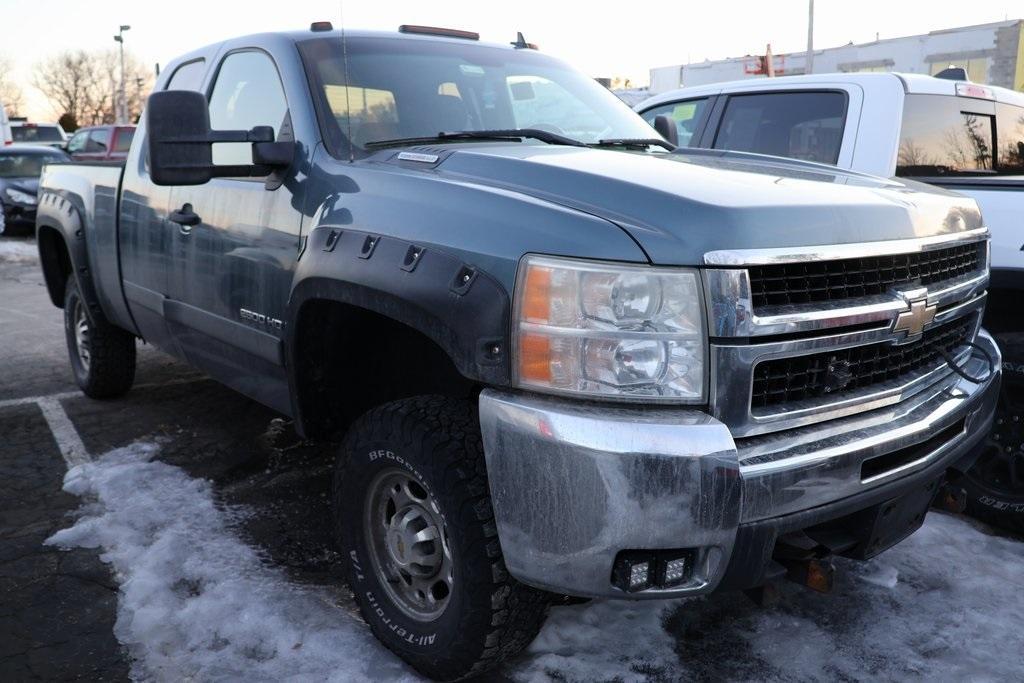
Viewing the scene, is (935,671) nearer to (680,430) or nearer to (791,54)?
(680,430)

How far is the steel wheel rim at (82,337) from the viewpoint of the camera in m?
5.55

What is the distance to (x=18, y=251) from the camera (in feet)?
45.8

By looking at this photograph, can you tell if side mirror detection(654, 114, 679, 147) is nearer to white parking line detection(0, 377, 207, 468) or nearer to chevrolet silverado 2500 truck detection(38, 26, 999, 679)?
chevrolet silverado 2500 truck detection(38, 26, 999, 679)

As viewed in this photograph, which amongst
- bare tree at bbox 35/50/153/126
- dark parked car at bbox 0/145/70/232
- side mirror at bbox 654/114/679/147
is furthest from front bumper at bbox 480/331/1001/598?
bare tree at bbox 35/50/153/126

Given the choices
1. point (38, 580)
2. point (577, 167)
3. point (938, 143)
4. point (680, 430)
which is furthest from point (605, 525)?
point (938, 143)

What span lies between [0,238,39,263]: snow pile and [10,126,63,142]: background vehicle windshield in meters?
13.6

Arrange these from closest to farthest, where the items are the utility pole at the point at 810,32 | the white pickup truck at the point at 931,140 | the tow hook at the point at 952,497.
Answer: the tow hook at the point at 952,497 < the white pickup truck at the point at 931,140 < the utility pole at the point at 810,32

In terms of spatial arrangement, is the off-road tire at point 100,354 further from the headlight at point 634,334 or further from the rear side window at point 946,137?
the rear side window at point 946,137

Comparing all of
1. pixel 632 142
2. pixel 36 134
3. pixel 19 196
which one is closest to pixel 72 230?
pixel 632 142

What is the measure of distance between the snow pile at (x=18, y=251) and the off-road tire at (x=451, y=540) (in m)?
11.7

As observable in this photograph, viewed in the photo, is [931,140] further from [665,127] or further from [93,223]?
[93,223]

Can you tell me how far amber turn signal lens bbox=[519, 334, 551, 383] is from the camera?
2.15 metres

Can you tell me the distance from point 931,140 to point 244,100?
3.25 metres

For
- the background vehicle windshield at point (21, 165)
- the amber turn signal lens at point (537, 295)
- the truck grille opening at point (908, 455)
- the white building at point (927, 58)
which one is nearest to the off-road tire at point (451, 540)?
the amber turn signal lens at point (537, 295)
